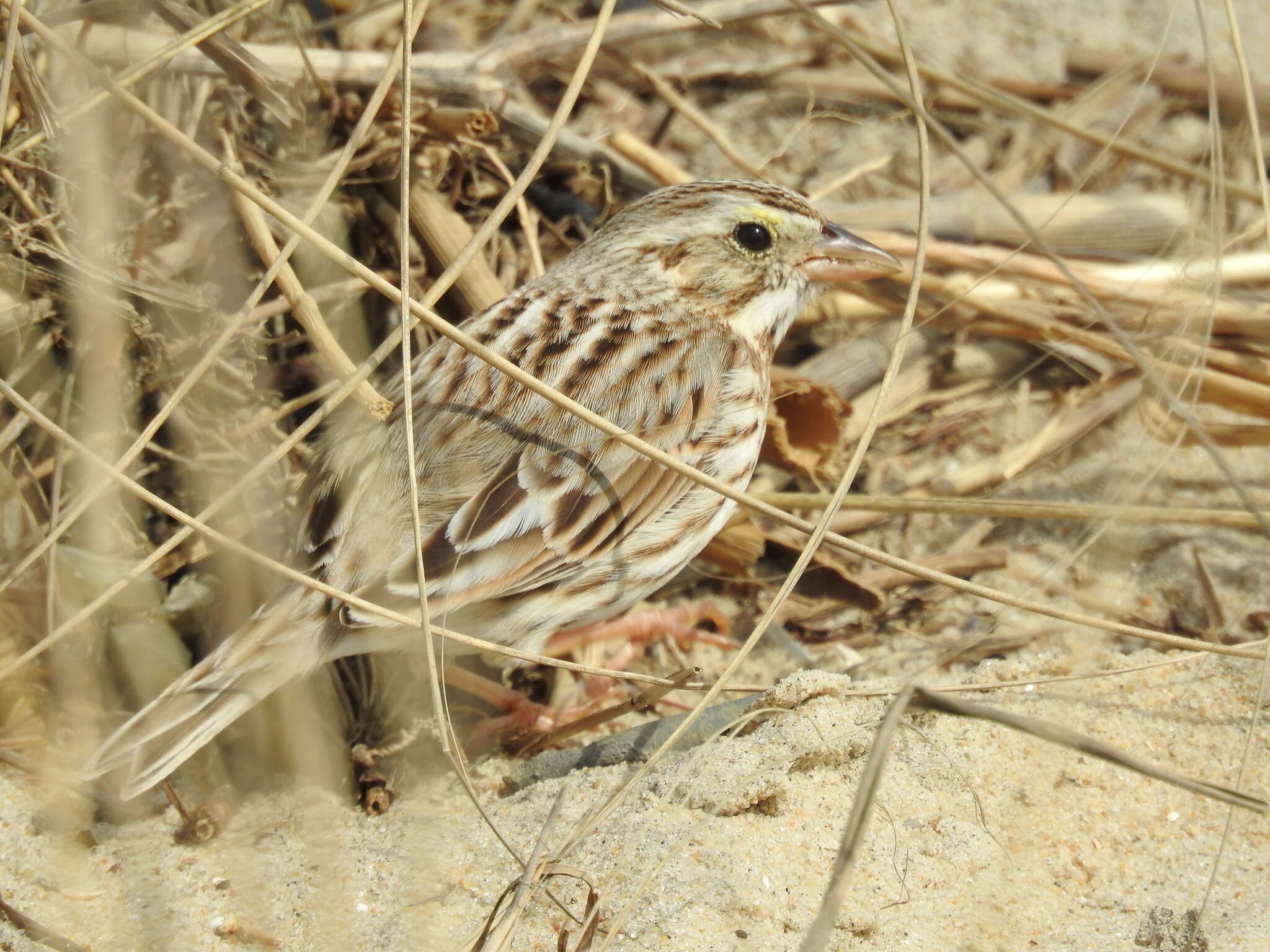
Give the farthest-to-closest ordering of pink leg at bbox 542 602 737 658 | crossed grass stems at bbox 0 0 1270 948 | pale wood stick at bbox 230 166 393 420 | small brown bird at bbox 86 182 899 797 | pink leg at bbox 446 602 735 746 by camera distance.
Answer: pink leg at bbox 542 602 737 658 < pink leg at bbox 446 602 735 746 < pale wood stick at bbox 230 166 393 420 < small brown bird at bbox 86 182 899 797 < crossed grass stems at bbox 0 0 1270 948

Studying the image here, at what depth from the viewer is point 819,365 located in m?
3.99

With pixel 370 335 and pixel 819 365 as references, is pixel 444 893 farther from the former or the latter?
pixel 819 365

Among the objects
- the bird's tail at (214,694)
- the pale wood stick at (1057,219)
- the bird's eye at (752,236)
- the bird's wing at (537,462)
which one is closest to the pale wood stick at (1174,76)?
the pale wood stick at (1057,219)

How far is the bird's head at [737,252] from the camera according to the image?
11.0 feet

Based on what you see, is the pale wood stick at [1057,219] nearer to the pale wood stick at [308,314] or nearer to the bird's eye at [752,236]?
the bird's eye at [752,236]

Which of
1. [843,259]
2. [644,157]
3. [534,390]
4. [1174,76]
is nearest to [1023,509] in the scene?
[843,259]

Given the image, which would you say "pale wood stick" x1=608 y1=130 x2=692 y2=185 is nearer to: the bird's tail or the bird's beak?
the bird's beak

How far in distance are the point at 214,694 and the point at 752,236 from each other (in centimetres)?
181

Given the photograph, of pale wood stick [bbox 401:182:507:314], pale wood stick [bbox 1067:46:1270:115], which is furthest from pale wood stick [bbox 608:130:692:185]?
pale wood stick [bbox 1067:46:1270:115]

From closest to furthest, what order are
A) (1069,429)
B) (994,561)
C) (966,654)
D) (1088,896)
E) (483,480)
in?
(1088,896)
(483,480)
(966,654)
(994,561)
(1069,429)

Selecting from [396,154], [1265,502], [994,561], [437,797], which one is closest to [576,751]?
[437,797]

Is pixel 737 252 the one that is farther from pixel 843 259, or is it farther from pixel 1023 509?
pixel 1023 509

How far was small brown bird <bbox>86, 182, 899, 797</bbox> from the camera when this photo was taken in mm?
2785

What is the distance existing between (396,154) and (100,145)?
32.8 inches
